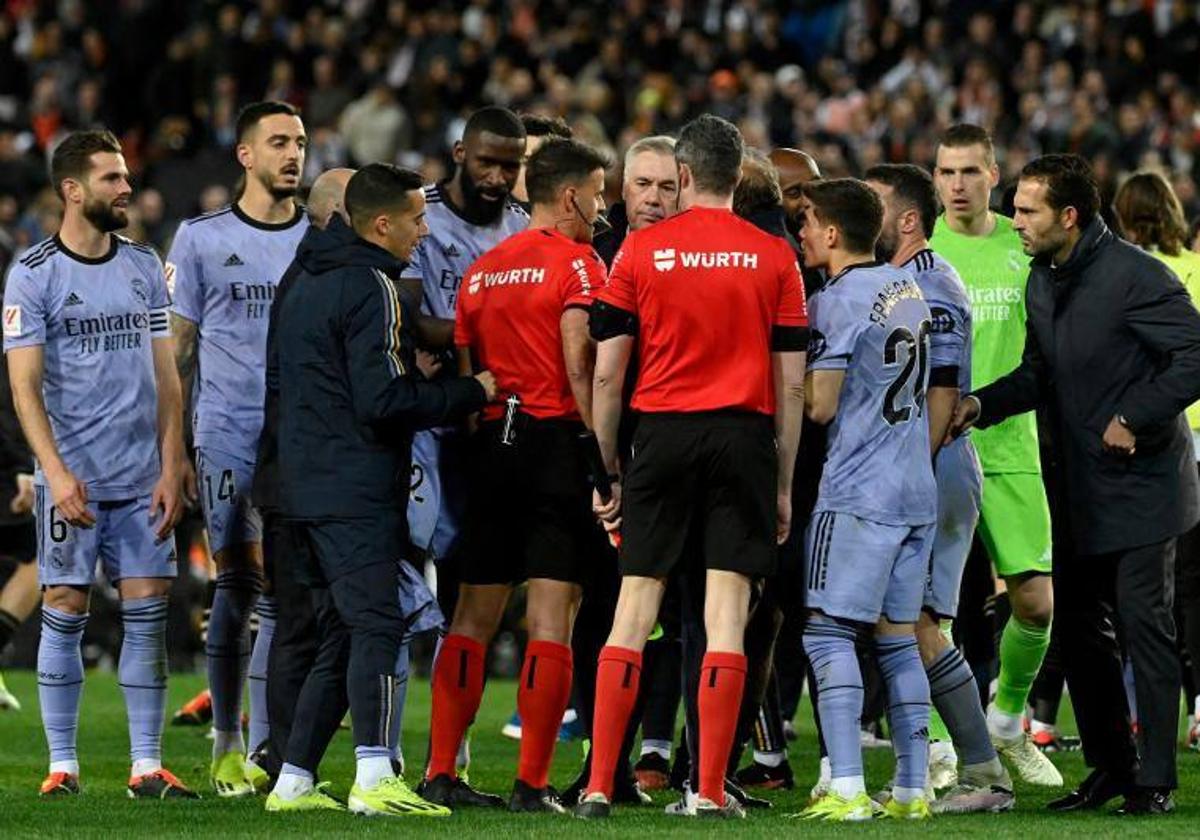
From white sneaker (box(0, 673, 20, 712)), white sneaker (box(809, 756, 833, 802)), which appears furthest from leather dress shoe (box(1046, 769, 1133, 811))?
white sneaker (box(0, 673, 20, 712))

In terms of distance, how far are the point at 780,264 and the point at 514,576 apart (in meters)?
1.50

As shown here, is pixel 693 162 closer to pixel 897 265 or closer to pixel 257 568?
pixel 897 265

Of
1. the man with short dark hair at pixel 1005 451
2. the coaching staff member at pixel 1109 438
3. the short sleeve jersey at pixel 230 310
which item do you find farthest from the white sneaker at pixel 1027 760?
the short sleeve jersey at pixel 230 310

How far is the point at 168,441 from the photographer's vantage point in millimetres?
8703

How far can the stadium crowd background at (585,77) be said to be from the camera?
20.9m

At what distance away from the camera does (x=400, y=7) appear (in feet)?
81.4

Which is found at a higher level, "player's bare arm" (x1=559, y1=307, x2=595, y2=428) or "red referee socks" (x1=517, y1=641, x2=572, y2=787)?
"player's bare arm" (x1=559, y1=307, x2=595, y2=428)

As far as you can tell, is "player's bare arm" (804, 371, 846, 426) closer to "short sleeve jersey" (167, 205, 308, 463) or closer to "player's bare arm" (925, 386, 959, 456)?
"player's bare arm" (925, 386, 959, 456)

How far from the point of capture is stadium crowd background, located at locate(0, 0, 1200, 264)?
68.6 feet

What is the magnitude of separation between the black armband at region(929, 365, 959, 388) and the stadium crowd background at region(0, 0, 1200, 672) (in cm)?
1142

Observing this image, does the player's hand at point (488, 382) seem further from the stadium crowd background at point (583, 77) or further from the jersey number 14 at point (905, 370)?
the stadium crowd background at point (583, 77)

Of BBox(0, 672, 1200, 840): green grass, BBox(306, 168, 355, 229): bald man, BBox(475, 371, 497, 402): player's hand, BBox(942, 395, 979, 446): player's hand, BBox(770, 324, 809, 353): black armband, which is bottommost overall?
BBox(0, 672, 1200, 840): green grass

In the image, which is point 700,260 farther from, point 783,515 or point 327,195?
point 327,195

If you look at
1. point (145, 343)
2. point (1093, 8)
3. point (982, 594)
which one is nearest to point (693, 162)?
point (145, 343)
